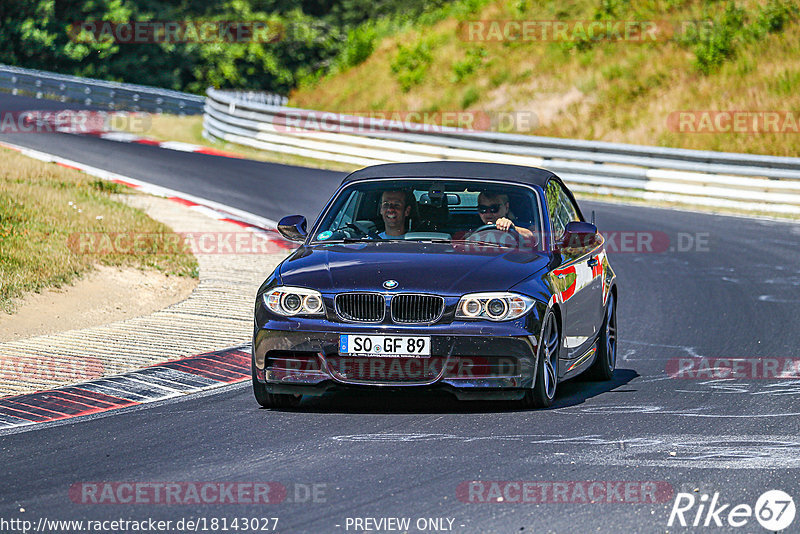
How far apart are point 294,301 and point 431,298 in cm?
86

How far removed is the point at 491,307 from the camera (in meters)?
7.91

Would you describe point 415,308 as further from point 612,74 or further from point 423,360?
point 612,74

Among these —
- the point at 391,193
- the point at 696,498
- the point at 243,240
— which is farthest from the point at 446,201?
the point at 243,240

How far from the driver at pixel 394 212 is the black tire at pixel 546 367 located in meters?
1.34

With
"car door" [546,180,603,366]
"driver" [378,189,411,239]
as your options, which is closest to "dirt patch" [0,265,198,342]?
"driver" [378,189,411,239]

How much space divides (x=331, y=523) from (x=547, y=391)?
9.34ft

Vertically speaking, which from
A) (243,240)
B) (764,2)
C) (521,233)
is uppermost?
(764,2)

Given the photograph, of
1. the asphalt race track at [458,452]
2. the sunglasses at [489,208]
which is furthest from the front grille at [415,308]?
the sunglasses at [489,208]

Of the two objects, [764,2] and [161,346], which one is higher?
[764,2]

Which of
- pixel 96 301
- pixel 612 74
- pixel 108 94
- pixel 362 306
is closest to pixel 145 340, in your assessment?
pixel 96 301

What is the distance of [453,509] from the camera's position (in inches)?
236

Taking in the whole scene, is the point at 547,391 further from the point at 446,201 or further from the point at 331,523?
the point at 331,523

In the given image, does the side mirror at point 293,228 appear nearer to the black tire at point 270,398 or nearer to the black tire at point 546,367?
the black tire at point 270,398

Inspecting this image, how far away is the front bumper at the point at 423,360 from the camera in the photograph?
7820mm
